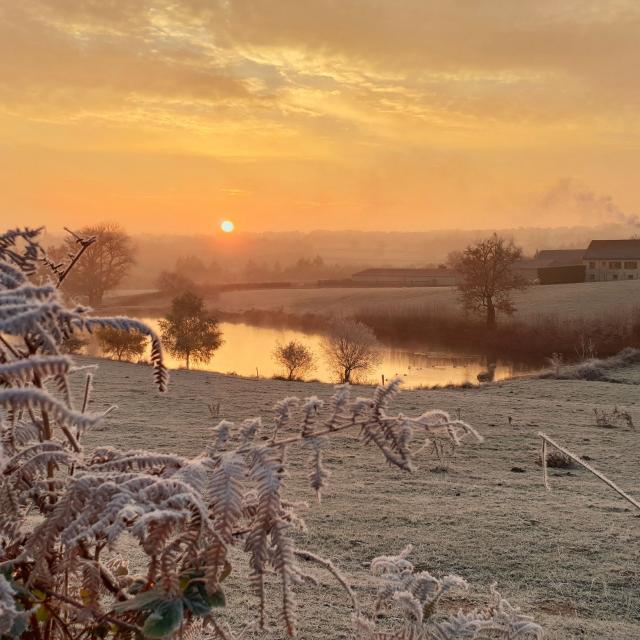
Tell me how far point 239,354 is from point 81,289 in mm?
18378

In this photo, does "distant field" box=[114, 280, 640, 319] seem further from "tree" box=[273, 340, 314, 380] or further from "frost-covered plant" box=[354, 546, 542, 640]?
"frost-covered plant" box=[354, 546, 542, 640]

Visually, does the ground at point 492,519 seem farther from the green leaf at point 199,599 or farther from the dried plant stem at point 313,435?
the green leaf at point 199,599

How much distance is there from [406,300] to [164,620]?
64.6 metres

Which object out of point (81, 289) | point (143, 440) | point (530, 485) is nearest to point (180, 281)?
point (81, 289)

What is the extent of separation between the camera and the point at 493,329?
46438mm

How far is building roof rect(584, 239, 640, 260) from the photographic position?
80188mm

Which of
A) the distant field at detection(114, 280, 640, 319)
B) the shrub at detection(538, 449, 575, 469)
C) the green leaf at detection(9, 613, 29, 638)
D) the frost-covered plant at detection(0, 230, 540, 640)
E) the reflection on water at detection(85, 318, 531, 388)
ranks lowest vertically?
the reflection on water at detection(85, 318, 531, 388)

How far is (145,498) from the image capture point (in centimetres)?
117

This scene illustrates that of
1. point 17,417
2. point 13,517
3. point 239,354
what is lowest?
point 239,354

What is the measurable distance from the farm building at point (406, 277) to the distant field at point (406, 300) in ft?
27.5

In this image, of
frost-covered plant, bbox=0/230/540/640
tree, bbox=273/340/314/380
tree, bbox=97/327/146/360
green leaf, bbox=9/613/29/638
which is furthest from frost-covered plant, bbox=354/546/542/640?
tree, bbox=97/327/146/360

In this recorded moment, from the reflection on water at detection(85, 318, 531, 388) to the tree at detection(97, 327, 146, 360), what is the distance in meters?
2.20

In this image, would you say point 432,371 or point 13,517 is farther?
point 432,371

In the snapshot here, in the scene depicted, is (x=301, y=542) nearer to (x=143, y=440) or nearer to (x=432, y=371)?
(x=143, y=440)
